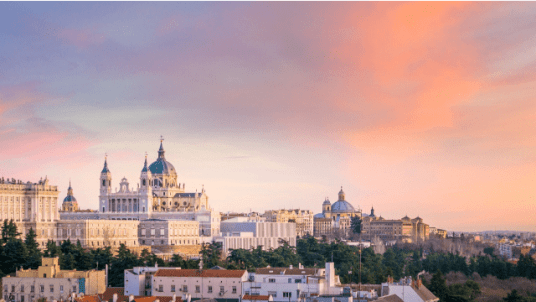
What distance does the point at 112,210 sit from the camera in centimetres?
16438

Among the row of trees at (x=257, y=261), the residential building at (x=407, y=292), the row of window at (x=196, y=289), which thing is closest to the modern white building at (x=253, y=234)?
the row of trees at (x=257, y=261)

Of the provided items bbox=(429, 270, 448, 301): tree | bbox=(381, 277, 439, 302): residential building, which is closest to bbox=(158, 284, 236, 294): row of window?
bbox=(381, 277, 439, 302): residential building

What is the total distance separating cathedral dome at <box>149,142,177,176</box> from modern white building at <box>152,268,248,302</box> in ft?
348

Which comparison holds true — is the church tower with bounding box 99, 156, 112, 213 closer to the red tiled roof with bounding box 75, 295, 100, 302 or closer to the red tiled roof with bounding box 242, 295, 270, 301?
the red tiled roof with bounding box 75, 295, 100, 302

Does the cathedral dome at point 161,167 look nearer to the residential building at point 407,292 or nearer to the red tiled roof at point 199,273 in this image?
the red tiled roof at point 199,273

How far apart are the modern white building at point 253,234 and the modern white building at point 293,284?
7641 cm

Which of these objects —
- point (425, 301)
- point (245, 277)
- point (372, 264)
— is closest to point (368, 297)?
point (425, 301)

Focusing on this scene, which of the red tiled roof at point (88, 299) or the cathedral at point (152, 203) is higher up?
the cathedral at point (152, 203)

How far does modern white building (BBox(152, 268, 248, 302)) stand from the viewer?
2766 inches

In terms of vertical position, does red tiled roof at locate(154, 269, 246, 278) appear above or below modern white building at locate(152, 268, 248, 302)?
above

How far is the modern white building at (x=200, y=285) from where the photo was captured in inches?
2766

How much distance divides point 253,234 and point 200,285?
9170 centimetres

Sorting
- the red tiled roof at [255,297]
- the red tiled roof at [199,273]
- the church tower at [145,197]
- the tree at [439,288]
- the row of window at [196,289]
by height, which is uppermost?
the church tower at [145,197]

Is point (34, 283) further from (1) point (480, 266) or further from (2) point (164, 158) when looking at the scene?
(2) point (164, 158)
